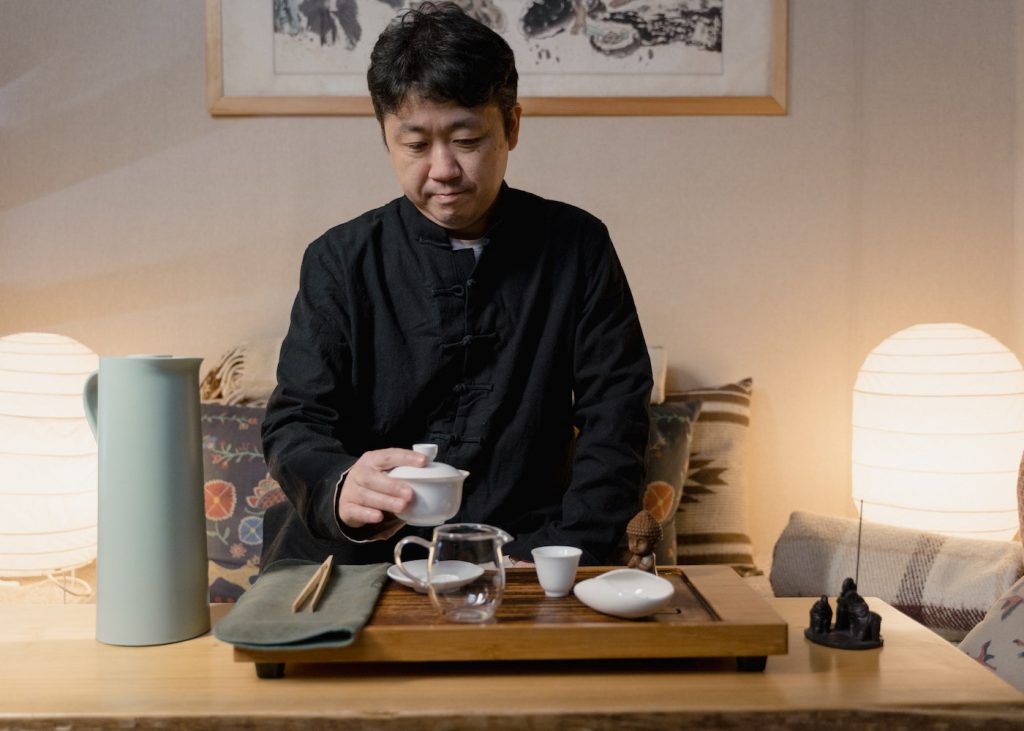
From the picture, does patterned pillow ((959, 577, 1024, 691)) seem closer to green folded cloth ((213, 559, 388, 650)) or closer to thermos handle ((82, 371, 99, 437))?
green folded cloth ((213, 559, 388, 650))

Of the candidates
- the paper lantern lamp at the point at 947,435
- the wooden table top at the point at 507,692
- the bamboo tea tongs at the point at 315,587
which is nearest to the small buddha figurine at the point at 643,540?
the wooden table top at the point at 507,692

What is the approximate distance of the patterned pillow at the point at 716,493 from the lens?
8.33ft

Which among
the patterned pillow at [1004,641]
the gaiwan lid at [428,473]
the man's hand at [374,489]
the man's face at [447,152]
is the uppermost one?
the man's face at [447,152]

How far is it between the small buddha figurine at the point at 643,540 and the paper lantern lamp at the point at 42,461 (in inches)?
62.3

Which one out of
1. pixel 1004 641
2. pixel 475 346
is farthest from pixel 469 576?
pixel 1004 641

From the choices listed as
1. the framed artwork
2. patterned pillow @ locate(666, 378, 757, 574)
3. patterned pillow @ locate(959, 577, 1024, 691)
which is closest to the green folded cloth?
patterned pillow @ locate(959, 577, 1024, 691)

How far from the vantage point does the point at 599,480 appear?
177 centimetres

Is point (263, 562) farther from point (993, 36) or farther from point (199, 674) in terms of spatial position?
point (993, 36)

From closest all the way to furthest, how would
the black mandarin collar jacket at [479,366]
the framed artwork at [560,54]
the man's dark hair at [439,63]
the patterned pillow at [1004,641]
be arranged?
the patterned pillow at [1004,641], the man's dark hair at [439,63], the black mandarin collar jacket at [479,366], the framed artwork at [560,54]

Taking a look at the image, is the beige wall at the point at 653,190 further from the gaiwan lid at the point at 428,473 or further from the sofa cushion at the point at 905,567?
the gaiwan lid at the point at 428,473

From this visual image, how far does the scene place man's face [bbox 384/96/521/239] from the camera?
1.65m

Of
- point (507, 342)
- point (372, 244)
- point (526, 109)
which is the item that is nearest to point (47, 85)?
point (526, 109)

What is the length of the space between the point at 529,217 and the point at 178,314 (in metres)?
1.42

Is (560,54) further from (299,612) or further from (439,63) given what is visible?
(299,612)
